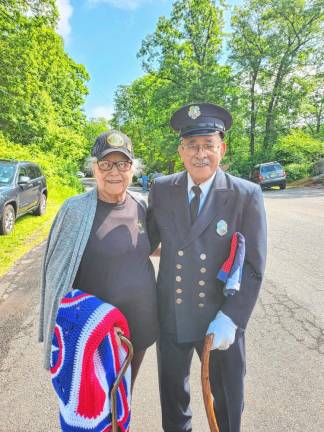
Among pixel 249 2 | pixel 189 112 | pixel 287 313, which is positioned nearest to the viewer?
pixel 189 112

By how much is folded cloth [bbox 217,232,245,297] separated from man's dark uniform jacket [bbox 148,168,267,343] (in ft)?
0.29

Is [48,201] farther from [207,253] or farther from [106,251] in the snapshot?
[207,253]

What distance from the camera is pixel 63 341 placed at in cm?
154

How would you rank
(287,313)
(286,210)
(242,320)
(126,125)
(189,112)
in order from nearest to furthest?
(242,320), (189,112), (287,313), (286,210), (126,125)

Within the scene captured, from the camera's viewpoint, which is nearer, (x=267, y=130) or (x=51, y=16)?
(x=51, y=16)

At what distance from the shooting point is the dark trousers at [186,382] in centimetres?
185

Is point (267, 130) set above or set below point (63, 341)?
above

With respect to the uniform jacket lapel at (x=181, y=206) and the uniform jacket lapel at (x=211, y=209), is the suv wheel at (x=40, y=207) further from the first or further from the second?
the uniform jacket lapel at (x=211, y=209)

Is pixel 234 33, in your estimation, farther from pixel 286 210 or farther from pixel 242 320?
pixel 242 320

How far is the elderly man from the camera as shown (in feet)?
5.87

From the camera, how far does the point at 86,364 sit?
4.74 ft

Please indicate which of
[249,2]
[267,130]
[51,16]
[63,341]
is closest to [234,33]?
[249,2]

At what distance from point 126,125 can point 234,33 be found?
27.6m

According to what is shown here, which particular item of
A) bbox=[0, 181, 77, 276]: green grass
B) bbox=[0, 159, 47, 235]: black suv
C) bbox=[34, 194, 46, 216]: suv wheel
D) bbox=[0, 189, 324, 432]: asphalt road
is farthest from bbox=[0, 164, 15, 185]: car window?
bbox=[0, 189, 324, 432]: asphalt road
